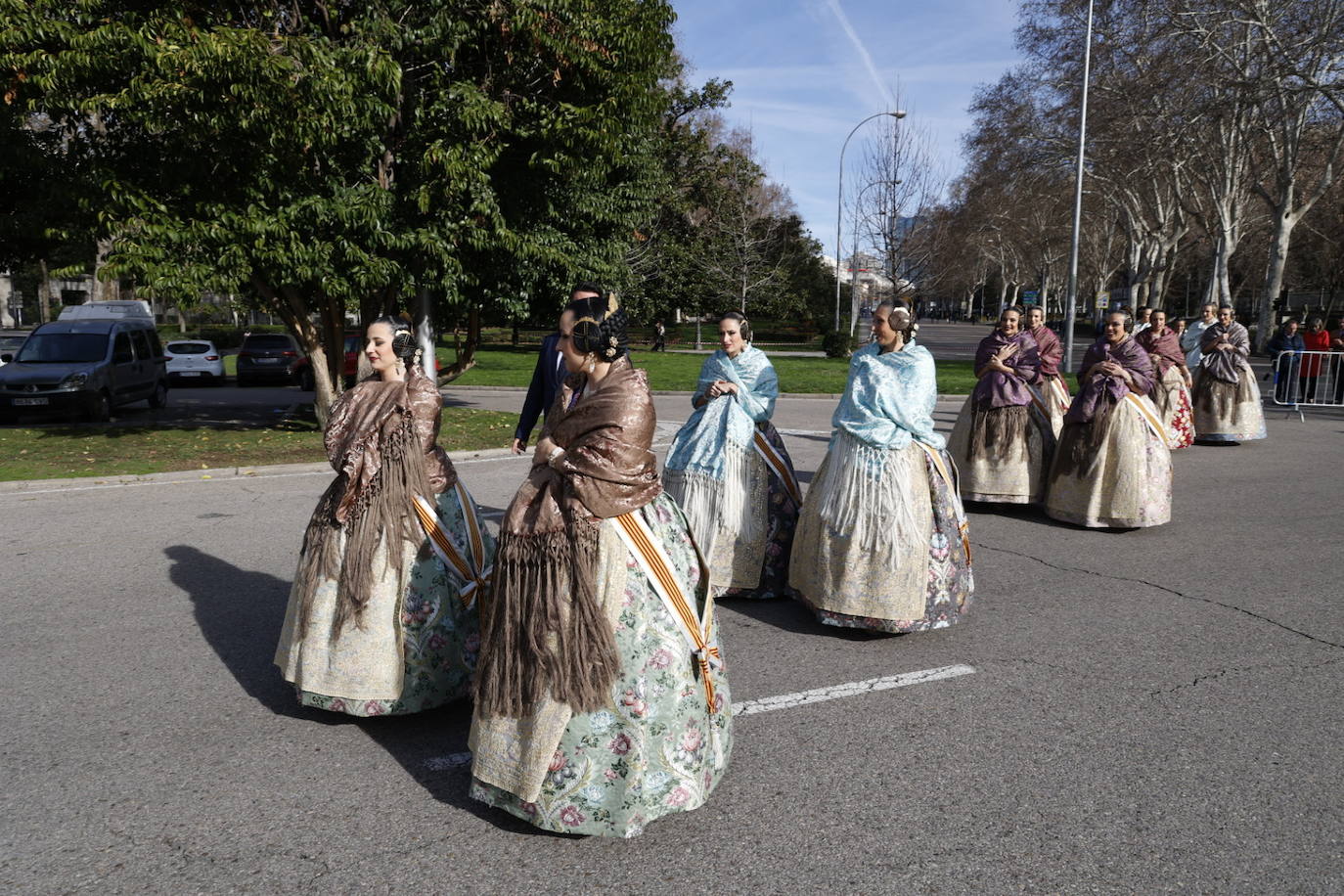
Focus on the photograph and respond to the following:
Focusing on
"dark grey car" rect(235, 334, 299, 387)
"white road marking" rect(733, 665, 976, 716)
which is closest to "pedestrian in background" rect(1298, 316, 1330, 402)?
"white road marking" rect(733, 665, 976, 716)

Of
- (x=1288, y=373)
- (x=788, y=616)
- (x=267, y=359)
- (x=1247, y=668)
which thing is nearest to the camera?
(x=1247, y=668)

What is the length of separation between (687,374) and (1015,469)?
16800 mm

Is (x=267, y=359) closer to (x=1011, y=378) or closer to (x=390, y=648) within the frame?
(x=1011, y=378)

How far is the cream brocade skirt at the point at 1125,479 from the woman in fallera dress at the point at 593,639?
5836mm

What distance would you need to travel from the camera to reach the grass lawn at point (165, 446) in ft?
34.2

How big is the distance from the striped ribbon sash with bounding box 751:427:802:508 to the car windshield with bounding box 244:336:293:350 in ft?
67.8

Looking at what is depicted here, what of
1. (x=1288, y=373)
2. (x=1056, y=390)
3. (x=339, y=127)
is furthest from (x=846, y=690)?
(x=1288, y=373)

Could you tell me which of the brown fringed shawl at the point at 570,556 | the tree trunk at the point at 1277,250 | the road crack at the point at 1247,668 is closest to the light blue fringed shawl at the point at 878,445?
the road crack at the point at 1247,668

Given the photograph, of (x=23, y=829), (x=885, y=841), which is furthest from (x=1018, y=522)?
(x=23, y=829)

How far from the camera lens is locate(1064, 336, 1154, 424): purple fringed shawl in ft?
26.1

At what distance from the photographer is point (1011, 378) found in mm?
8461

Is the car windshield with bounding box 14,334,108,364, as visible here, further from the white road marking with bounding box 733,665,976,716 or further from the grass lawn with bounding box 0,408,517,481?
the white road marking with bounding box 733,665,976,716

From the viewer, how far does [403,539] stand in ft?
12.9

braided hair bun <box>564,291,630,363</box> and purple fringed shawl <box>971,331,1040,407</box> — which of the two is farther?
purple fringed shawl <box>971,331,1040,407</box>
